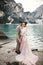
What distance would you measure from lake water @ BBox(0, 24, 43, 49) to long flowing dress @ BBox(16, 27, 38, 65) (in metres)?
0.07

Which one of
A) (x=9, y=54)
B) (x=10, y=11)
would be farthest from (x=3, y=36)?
(x=10, y=11)

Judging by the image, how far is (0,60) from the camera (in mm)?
1879

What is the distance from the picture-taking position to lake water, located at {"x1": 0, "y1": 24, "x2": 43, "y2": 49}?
1.97 m

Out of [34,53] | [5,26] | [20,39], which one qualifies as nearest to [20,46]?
[20,39]

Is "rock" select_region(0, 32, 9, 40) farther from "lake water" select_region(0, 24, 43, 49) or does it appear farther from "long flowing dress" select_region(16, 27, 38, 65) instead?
"long flowing dress" select_region(16, 27, 38, 65)

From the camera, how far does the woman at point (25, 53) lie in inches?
75.2

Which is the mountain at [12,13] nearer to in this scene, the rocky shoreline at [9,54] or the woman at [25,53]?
the woman at [25,53]

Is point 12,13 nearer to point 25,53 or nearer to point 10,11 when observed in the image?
point 10,11

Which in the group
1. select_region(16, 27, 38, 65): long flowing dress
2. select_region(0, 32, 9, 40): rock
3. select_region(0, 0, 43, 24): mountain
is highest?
select_region(0, 0, 43, 24): mountain

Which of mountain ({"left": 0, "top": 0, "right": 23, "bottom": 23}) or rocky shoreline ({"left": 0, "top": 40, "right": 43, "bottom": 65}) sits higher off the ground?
mountain ({"left": 0, "top": 0, "right": 23, "bottom": 23})

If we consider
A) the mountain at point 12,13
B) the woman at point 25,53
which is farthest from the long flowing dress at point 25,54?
the mountain at point 12,13

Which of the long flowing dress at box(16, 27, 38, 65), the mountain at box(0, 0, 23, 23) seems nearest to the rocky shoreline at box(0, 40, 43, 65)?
the long flowing dress at box(16, 27, 38, 65)

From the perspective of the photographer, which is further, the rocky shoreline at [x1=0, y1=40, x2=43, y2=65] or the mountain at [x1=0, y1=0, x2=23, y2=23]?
the mountain at [x1=0, y1=0, x2=23, y2=23]

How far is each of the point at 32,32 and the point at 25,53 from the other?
1.02 ft
